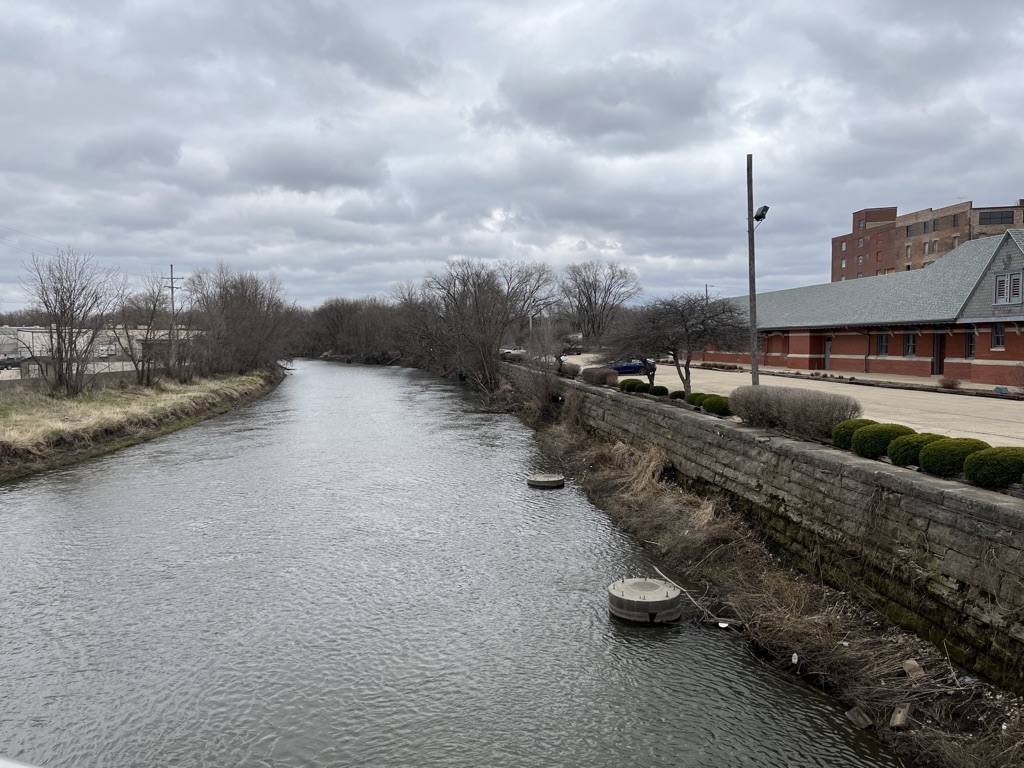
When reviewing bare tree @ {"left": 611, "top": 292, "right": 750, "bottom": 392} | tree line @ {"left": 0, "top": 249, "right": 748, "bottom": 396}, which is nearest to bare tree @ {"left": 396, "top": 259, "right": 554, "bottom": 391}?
tree line @ {"left": 0, "top": 249, "right": 748, "bottom": 396}

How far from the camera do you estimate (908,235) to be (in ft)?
235

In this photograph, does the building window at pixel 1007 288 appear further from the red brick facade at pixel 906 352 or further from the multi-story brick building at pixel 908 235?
the multi-story brick building at pixel 908 235

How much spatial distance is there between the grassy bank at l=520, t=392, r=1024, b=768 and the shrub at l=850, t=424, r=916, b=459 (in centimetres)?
200

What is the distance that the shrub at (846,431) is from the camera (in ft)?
33.8

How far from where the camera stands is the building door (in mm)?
27331

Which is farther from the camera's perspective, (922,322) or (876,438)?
(922,322)

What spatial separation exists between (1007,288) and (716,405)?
50.1ft

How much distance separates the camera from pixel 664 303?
1936 centimetres

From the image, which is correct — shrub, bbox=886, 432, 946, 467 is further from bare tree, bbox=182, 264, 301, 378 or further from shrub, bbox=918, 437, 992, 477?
bare tree, bbox=182, 264, 301, 378

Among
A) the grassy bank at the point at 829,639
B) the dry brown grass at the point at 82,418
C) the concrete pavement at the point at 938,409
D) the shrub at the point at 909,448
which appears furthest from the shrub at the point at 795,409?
the dry brown grass at the point at 82,418

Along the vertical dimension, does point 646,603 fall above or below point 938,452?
below

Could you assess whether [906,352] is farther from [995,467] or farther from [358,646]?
[358,646]

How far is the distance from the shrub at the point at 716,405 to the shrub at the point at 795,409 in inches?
45.2

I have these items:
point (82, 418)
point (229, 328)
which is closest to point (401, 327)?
point (229, 328)
